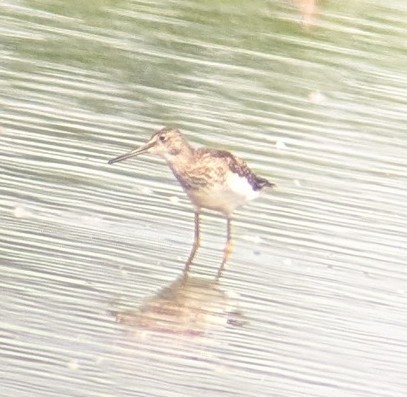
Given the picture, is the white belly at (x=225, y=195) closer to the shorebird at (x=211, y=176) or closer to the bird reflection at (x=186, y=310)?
the shorebird at (x=211, y=176)

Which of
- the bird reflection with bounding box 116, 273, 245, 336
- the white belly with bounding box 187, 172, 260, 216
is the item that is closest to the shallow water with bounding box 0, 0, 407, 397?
the bird reflection with bounding box 116, 273, 245, 336

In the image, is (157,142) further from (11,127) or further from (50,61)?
(50,61)

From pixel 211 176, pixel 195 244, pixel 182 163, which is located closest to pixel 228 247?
Answer: pixel 195 244

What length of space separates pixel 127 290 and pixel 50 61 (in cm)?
464

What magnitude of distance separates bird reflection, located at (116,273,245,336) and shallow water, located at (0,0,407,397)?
0.6 inches

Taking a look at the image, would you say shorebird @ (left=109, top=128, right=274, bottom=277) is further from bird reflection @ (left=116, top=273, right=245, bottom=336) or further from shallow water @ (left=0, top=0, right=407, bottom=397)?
bird reflection @ (left=116, top=273, right=245, bottom=336)

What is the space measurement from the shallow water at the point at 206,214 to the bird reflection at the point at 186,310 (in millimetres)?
15

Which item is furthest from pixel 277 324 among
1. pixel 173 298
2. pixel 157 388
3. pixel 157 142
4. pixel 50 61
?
pixel 50 61

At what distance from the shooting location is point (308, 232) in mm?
10375

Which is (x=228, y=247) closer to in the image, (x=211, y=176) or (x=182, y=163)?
(x=211, y=176)

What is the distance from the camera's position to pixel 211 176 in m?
10.5

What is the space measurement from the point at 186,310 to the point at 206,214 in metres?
1.95

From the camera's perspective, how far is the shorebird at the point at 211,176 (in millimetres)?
10414

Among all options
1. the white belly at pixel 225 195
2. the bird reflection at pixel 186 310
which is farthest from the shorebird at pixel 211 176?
the bird reflection at pixel 186 310
